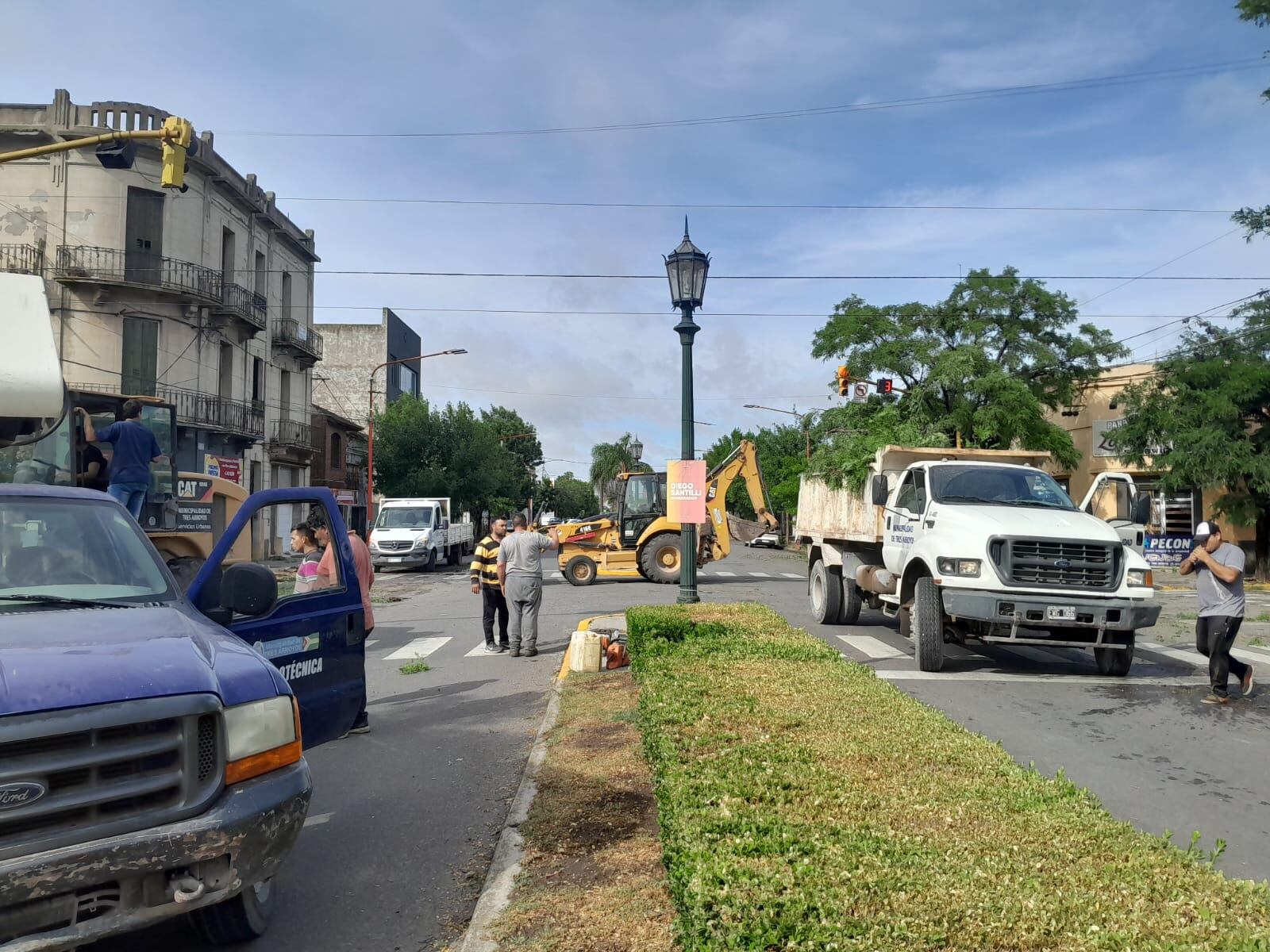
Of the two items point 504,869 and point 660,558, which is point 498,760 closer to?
point 504,869

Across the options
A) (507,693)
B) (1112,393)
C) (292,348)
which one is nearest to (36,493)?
(507,693)

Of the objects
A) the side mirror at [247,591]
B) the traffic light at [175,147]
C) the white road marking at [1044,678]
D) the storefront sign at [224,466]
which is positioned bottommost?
the white road marking at [1044,678]

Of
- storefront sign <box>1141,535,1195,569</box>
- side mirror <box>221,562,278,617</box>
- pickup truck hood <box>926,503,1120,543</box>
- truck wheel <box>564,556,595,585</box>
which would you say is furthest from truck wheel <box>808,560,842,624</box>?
storefront sign <box>1141,535,1195,569</box>

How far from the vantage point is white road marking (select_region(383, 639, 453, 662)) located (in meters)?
12.1

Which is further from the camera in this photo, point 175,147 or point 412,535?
point 412,535

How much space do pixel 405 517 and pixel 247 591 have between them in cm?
2698

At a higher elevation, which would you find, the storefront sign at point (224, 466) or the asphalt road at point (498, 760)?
the storefront sign at point (224, 466)

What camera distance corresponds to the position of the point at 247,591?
4.48 m

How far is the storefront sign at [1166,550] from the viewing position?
31.7 m

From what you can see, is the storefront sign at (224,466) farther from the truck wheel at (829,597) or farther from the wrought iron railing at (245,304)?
the truck wheel at (829,597)

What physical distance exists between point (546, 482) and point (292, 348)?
63.6 m

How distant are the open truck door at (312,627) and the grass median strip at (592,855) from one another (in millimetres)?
1293

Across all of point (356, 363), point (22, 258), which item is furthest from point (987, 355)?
point (356, 363)

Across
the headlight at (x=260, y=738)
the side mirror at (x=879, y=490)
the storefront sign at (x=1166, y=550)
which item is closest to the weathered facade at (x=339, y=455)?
the storefront sign at (x=1166, y=550)
